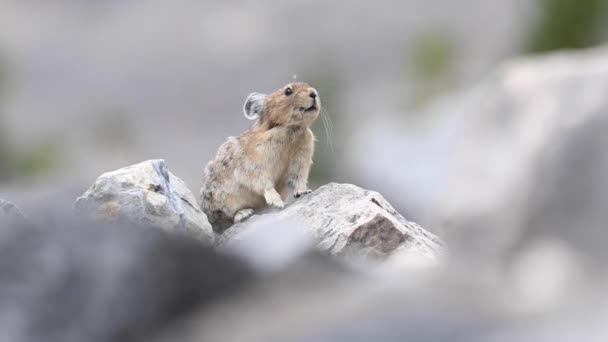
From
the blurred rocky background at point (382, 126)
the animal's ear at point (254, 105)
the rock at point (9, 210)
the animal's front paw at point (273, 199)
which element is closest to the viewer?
the blurred rocky background at point (382, 126)

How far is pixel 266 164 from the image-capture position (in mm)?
12648

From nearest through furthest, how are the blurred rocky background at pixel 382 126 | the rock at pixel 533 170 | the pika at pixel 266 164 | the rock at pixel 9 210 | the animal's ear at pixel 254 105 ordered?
1. the blurred rocky background at pixel 382 126
2. the rock at pixel 9 210
3. the rock at pixel 533 170
4. the pika at pixel 266 164
5. the animal's ear at pixel 254 105

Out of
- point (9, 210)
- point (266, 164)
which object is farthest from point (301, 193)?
point (9, 210)

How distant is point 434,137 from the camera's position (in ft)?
134

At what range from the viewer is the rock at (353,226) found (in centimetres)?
1062

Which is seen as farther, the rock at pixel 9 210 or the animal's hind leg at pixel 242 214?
the animal's hind leg at pixel 242 214

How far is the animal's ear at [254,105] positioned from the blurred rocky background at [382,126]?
26.9 inches

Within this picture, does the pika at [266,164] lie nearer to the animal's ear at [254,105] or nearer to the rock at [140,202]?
the animal's ear at [254,105]

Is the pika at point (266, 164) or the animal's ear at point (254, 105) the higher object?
the animal's ear at point (254, 105)

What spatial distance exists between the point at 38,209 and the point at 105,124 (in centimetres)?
4962

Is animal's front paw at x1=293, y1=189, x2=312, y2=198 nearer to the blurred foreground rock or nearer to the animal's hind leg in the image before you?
the animal's hind leg

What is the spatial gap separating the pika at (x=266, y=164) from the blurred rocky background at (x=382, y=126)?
714 mm

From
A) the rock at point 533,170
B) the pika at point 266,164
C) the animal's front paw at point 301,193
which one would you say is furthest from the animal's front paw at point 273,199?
the rock at point 533,170

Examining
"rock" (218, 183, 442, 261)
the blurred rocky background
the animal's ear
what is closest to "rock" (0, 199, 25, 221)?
the blurred rocky background
